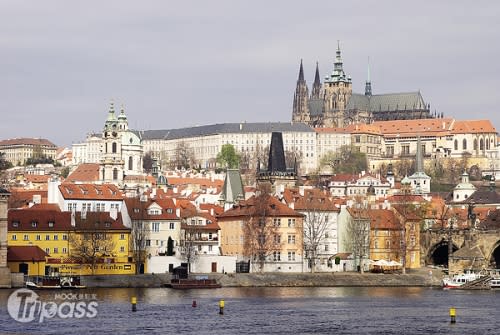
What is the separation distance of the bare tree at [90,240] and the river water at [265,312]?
174 inches

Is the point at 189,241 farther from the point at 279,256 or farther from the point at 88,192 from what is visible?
the point at 88,192

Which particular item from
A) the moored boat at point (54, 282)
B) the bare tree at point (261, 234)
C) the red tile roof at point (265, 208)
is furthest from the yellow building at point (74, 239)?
the red tile roof at point (265, 208)

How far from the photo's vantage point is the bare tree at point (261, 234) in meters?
99.8

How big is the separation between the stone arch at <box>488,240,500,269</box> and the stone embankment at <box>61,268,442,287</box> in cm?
840

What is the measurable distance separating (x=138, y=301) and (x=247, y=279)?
18750mm

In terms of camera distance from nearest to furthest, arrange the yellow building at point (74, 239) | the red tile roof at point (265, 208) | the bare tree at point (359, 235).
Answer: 1. the yellow building at point (74, 239)
2. the red tile roof at point (265, 208)
3. the bare tree at point (359, 235)

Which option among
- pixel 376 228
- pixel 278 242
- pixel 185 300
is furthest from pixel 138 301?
pixel 376 228

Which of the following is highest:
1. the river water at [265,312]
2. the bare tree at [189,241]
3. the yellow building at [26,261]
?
the bare tree at [189,241]

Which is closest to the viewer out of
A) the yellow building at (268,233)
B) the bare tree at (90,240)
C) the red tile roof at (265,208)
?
the bare tree at (90,240)

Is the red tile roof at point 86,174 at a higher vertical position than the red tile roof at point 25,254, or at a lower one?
higher

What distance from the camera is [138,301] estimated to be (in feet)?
258

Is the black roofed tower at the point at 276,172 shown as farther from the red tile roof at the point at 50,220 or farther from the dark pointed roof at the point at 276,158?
the red tile roof at the point at 50,220

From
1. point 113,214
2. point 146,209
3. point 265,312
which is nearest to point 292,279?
point 146,209

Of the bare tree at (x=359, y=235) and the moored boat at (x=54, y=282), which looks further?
the bare tree at (x=359, y=235)
